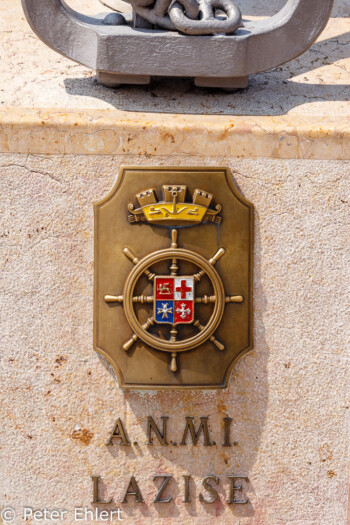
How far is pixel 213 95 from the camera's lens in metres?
2.92

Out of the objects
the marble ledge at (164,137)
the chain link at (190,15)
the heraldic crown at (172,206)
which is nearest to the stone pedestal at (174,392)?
the marble ledge at (164,137)

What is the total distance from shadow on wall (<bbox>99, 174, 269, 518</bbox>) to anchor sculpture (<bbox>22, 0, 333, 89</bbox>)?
982 mm

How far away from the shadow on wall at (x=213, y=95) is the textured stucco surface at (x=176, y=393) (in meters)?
0.30

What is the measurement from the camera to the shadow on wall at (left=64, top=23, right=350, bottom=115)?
111 inches

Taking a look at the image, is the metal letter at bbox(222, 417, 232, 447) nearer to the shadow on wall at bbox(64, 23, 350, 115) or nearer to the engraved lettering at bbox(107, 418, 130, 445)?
the engraved lettering at bbox(107, 418, 130, 445)

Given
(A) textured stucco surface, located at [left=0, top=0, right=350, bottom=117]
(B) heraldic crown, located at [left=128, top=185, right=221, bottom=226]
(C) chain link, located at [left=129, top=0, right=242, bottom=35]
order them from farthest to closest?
(A) textured stucco surface, located at [left=0, top=0, right=350, bottom=117]
(C) chain link, located at [left=129, top=0, right=242, bottom=35]
(B) heraldic crown, located at [left=128, top=185, right=221, bottom=226]

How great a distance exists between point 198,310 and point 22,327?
0.74 meters

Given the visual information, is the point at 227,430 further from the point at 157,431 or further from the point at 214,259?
the point at 214,259

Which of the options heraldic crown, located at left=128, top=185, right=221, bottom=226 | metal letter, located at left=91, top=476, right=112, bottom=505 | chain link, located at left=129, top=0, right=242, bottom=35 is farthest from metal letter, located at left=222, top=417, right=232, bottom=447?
chain link, located at left=129, top=0, right=242, bottom=35

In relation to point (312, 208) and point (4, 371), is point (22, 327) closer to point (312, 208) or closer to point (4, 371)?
point (4, 371)

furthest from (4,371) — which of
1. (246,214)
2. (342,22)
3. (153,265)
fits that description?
(342,22)

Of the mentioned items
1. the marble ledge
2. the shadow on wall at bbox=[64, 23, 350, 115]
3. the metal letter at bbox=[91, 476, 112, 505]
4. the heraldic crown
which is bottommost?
the metal letter at bbox=[91, 476, 112, 505]

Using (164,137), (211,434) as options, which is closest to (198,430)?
(211,434)

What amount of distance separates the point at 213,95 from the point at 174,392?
1.33 m
